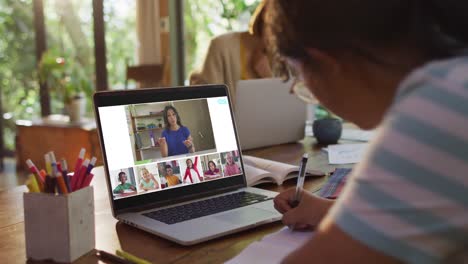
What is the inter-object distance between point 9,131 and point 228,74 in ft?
11.3

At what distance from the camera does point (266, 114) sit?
69.5 inches

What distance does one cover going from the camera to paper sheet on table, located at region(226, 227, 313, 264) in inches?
31.7

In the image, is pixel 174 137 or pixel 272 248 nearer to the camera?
pixel 272 248

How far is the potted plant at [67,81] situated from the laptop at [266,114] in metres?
2.43

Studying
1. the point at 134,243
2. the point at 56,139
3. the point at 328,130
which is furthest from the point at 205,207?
the point at 56,139

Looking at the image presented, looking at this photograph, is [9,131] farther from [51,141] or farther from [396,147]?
[396,147]

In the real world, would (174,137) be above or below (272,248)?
above

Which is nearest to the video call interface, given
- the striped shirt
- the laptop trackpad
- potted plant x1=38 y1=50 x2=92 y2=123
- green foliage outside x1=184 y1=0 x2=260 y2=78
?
the laptop trackpad

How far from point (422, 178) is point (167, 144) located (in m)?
0.70

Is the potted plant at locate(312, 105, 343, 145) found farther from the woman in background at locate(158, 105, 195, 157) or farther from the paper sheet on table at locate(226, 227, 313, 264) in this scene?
the paper sheet on table at locate(226, 227, 313, 264)

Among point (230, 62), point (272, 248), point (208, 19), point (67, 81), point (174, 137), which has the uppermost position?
point (208, 19)

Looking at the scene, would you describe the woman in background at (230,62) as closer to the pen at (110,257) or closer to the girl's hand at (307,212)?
the girl's hand at (307,212)

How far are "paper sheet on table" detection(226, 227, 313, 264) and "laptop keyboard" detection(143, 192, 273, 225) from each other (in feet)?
0.51

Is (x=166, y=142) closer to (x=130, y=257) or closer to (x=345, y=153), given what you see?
(x=130, y=257)
